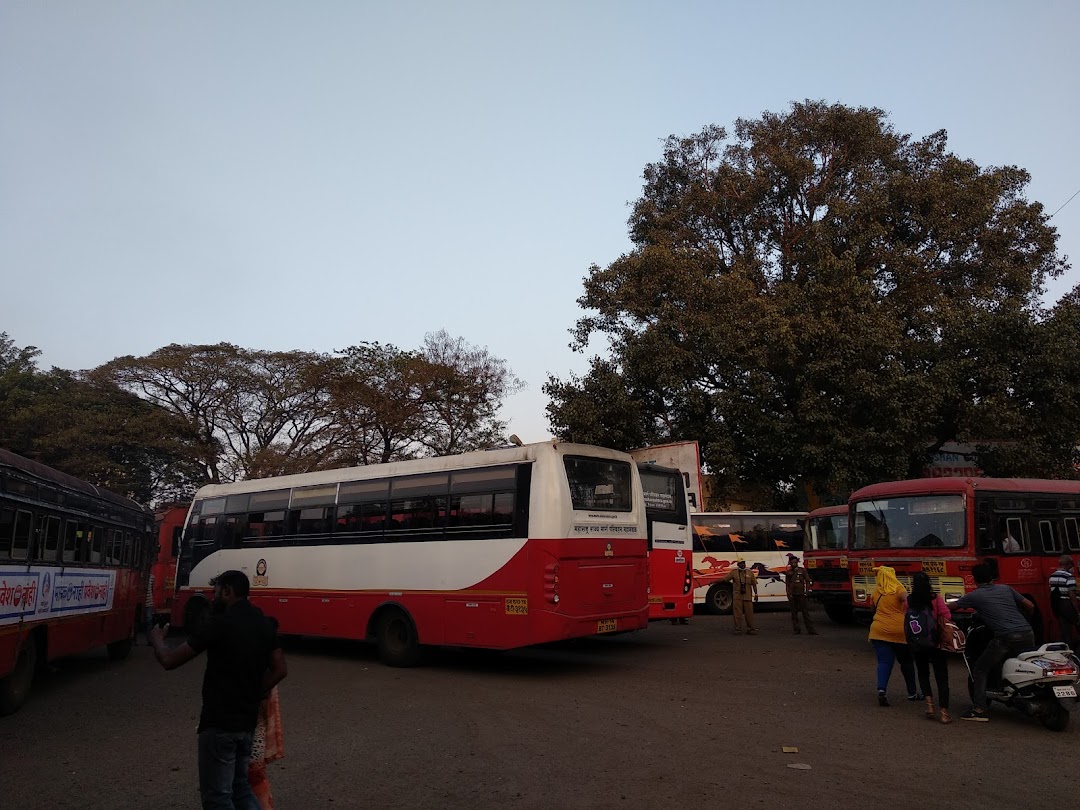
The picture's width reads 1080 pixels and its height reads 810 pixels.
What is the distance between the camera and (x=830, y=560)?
19.2 metres

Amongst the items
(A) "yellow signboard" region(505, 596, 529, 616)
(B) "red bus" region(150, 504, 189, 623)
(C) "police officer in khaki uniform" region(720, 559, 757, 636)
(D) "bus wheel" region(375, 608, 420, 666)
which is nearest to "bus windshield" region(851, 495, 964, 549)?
(C) "police officer in khaki uniform" region(720, 559, 757, 636)

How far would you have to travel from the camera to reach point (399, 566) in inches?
498

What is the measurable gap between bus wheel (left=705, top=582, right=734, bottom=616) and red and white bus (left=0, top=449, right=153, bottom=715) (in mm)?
14635

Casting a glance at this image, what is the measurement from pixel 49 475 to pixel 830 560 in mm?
15866

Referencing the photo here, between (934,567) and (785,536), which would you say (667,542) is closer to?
(934,567)

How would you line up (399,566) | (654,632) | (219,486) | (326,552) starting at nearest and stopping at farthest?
A: (399,566) → (326,552) → (219,486) → (654,632)

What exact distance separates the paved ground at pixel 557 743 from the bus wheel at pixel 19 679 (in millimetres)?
166

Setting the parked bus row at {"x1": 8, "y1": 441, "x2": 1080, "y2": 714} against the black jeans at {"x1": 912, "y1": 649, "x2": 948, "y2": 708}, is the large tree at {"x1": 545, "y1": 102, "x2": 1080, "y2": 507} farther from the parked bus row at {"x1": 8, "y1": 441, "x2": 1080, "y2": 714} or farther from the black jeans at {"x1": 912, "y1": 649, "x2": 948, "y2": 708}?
the black jeans at {"x1": 912, "y1": 649, "x2": 948, "y2": 708}

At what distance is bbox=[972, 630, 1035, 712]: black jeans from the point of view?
7980 mm

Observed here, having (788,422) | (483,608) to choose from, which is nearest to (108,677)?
(483,608)

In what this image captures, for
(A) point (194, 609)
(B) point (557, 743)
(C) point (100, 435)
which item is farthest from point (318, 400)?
(B) point (557, 743)

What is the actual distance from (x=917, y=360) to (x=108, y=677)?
65.5 ft

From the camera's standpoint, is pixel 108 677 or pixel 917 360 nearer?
pixel 108 677

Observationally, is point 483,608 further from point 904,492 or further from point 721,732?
point 904,492
